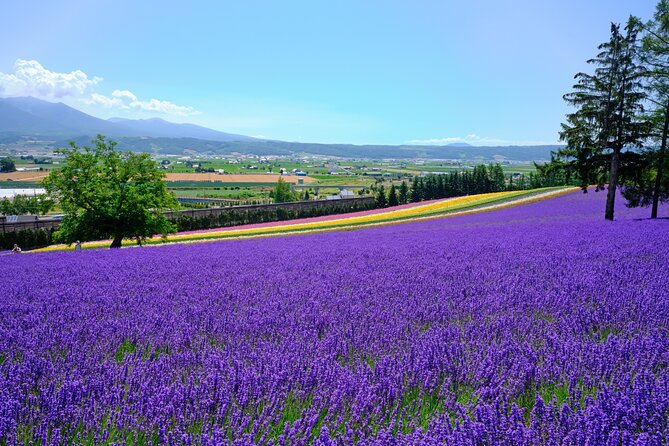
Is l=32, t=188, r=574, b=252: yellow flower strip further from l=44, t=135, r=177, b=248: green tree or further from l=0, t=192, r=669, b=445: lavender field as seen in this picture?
l=0, t=192, r=669, b=445: lavender field

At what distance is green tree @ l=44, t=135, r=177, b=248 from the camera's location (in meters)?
24.5

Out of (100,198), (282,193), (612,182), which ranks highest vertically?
(612,182)

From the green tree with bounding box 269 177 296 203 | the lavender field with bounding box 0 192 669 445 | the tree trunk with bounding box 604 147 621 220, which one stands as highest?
the tree trunk with bounding box 604 147 621 220

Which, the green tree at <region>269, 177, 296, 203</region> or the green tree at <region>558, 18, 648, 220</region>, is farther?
the green tree at <region>269, 177, 296, 203</region>

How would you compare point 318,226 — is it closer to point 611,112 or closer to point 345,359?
point 611,112

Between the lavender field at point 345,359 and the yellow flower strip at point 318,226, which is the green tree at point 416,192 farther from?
the lavender field at point 345,359

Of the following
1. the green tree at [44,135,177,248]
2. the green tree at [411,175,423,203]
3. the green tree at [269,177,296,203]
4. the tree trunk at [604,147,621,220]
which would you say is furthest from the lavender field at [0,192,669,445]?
the green tree at [269,177,296,203]

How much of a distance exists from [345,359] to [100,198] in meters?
25.0

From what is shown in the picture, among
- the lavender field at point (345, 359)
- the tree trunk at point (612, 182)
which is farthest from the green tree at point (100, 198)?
the tree trunk at point (612, 182)

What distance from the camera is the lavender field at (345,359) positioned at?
2506 millimetres

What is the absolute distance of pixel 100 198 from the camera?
24.4m

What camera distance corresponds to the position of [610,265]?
7398 mm

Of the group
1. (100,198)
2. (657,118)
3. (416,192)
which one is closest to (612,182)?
(657,118)

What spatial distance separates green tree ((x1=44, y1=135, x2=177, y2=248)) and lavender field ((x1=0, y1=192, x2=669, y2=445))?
1893 cm
